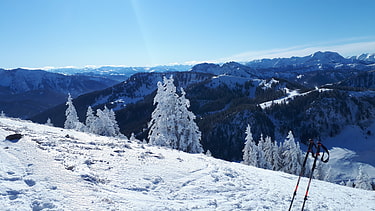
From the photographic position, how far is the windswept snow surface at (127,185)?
7.80 metres

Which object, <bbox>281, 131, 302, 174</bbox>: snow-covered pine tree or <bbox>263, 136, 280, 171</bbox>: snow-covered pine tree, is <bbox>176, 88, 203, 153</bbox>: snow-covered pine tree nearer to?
<bbox>281, 131, 302, 174</bbox>: snow-covered pine tree

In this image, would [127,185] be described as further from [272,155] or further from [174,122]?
[272,155]

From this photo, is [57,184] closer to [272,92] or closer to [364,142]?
[364,142]

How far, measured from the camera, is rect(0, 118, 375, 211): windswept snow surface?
7.80m

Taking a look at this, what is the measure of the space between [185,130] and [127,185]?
23.2 metres

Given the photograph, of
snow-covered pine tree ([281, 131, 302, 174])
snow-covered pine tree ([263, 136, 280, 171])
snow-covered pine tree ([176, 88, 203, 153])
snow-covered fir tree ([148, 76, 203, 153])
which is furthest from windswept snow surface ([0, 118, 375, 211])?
snow-covered pine tree ([263, 136, 280, 171])

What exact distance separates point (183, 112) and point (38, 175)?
24651mm

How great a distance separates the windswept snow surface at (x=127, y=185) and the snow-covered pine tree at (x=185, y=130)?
56.5 ft

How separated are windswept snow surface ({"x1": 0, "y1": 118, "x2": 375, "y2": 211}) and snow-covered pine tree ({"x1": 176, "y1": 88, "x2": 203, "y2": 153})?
17217mm

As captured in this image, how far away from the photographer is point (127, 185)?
10.0 metres

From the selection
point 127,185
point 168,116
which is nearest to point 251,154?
point 168,116

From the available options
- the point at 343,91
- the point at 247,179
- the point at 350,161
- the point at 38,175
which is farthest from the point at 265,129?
the point at 38,175

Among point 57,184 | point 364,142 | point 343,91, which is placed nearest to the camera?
point 57,184

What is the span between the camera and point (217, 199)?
9.97m
